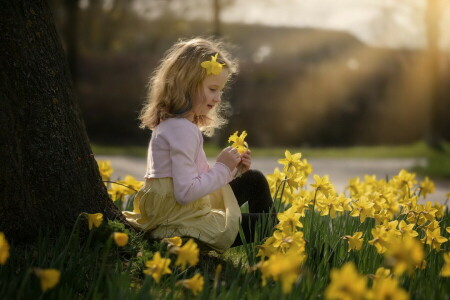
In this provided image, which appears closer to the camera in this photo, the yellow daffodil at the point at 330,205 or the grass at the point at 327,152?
the yellow daffodil at the point at 330,205

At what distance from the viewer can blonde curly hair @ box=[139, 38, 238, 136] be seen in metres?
3.17

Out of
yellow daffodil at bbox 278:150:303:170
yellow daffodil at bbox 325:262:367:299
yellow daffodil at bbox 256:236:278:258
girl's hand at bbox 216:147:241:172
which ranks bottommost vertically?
yellow daffodil at bbox 256:236:278:258

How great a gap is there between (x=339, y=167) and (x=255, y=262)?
29.3ft

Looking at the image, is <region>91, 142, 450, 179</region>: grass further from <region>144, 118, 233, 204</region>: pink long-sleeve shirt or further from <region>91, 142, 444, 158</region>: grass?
<region>144, 118, 233, 204</region>: pink long-sleeve shirt

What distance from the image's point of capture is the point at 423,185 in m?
4.47

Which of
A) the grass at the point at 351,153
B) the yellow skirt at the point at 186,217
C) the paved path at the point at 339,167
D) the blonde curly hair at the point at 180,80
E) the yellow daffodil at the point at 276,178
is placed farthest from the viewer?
the grass at the point at 351,153

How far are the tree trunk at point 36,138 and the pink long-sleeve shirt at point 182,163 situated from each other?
0.36 metres

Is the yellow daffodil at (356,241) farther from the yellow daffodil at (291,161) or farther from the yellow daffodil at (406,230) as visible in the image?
the yellow daffodil at (291,161)

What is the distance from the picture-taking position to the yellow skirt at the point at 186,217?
3012 mm

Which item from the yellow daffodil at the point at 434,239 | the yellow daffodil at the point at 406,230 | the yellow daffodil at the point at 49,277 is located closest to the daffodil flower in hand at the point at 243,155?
the yellow daffodil at the point at 406,230

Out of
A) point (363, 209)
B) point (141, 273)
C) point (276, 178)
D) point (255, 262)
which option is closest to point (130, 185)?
point (276, 178)

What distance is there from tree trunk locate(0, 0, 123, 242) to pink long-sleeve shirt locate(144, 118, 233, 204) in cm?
36

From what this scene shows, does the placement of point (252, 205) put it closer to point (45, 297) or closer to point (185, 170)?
point (185, 170)

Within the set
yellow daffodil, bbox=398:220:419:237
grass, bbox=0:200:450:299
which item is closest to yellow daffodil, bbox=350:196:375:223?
grass, bbox=0:200:450:299
